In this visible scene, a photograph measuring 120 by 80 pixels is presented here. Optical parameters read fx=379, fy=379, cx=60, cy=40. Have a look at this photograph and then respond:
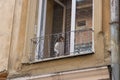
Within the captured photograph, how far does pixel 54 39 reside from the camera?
870 cm

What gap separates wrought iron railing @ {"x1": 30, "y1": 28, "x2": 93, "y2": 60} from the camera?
26.8 ft

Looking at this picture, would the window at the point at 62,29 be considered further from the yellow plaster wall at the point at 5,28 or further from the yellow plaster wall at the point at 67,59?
the yellow plaster wall at the point at 5,28

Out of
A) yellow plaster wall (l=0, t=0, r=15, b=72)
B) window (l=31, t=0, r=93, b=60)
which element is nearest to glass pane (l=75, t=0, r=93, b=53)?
window (l=31, t=0, r=93, b=60)

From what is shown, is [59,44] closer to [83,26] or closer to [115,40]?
[83,26]

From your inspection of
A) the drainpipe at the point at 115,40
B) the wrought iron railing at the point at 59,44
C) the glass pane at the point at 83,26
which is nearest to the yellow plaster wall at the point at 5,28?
the wrought iron railing at the point at 59,44

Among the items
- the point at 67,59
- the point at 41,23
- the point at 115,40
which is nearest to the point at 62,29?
the point at 41,23

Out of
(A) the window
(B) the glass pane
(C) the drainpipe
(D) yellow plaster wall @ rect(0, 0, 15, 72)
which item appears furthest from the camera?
(D) yellow plaster wall @ rect(0, 0, 15, 72)

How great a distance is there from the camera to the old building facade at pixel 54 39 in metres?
7.67

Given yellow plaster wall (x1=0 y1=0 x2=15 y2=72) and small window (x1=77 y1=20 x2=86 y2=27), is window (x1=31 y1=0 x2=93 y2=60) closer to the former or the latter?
small window (x1=77 y1=20 x2=86 y2=27)

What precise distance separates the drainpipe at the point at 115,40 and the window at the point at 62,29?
28.7 inches

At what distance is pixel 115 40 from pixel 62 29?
1.96 m

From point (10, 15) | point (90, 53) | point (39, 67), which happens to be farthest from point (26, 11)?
point (90, 53)

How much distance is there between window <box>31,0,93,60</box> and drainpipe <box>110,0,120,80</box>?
2.39 ft

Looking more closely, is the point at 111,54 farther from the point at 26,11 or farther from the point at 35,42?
the point at 26,11
